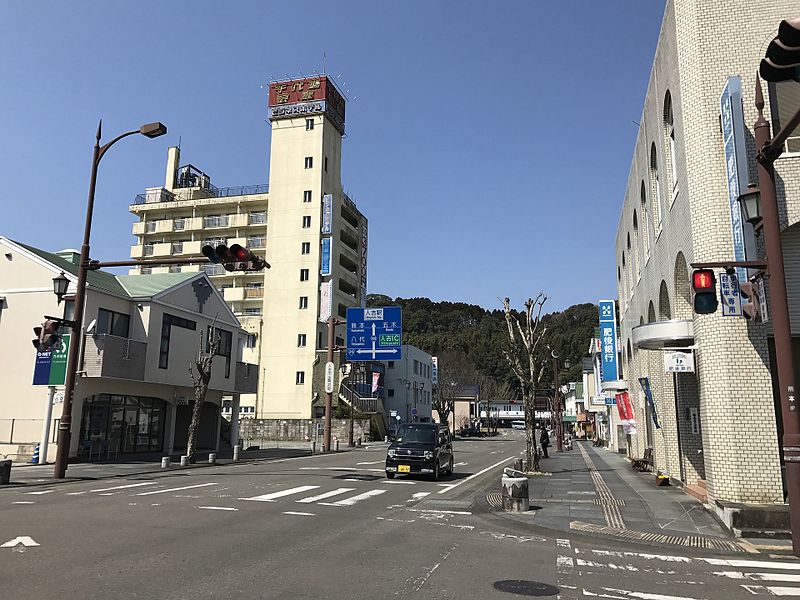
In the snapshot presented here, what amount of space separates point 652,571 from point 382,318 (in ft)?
111

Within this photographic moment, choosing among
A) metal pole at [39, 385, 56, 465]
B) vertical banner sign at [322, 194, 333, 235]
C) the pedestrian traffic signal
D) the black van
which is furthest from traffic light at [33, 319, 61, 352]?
vertical banner sign at [322, 194, 333, 235]

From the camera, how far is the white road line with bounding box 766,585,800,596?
7.22 metres

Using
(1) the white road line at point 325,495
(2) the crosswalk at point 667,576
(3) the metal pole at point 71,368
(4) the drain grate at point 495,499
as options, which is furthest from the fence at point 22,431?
(2) the crosswalk at point 667,576

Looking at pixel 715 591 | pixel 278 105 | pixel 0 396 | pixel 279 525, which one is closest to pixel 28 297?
pixel 0 396

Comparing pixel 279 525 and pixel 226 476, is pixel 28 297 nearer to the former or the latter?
pixel 226 476

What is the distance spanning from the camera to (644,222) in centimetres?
2234

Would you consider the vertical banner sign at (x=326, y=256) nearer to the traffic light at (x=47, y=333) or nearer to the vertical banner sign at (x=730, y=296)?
Result: the traffic light at (x=47, y=333)

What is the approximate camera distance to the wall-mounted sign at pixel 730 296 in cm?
1177

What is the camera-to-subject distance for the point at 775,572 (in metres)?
8.36

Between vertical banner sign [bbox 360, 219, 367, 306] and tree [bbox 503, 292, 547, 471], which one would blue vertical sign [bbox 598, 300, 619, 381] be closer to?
tree [bbox 503, 292, 547, 471]

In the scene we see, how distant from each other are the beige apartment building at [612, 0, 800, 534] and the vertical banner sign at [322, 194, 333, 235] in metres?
46.1

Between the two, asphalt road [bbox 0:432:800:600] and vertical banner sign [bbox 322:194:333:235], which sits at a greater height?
vertical banner sign [bbox 322:194:333:235]

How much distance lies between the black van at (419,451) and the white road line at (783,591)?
14449mm

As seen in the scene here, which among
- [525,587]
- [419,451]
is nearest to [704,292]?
[525,587]
